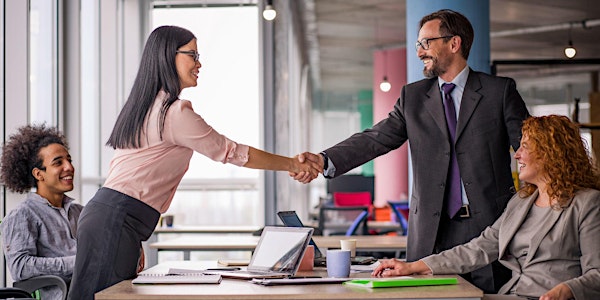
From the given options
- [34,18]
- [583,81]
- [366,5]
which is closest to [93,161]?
[34,18]

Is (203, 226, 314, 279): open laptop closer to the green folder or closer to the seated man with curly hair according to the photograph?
the green folder

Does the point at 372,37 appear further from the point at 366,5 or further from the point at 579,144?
the point at 579,144

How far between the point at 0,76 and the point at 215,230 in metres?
2.64

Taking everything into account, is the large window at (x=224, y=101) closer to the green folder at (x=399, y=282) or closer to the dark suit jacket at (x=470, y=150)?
the dark suit jacket at (x=470, y=150)

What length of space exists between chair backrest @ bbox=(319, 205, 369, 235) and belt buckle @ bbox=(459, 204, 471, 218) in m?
4.05

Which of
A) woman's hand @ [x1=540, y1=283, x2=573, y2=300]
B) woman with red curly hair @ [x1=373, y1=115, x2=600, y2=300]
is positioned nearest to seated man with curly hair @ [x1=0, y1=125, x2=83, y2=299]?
woman with red curly hair @ [x1=373, y1=115, x2=600, y2=300]

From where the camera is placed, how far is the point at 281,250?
3.07 metres

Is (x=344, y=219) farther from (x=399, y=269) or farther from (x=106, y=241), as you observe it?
(x=106, y=241)

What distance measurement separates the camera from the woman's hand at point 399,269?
296cm

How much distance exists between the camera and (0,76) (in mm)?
5082

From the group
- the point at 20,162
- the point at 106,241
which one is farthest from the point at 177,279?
the point at 20,162

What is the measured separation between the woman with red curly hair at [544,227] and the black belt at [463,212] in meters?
0.21

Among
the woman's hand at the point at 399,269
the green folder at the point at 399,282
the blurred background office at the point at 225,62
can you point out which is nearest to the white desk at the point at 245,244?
the blurred background office at the point at 225,62

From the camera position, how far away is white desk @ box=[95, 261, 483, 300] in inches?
98.7
